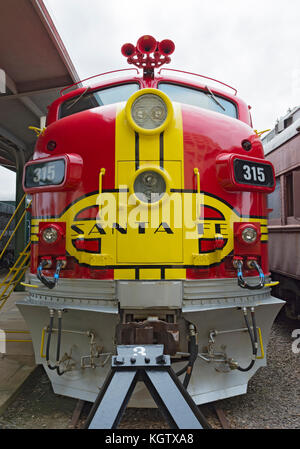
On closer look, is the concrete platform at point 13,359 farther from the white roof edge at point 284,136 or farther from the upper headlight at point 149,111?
the white roof edge at point 284,136

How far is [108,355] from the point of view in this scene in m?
2.86

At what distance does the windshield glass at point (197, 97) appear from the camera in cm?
361

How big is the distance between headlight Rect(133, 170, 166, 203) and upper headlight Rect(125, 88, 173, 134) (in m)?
0.36

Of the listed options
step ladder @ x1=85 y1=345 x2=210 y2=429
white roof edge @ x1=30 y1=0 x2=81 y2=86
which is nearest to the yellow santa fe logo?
step ladder @ x1=85 y1=345 x2=210 y2=429

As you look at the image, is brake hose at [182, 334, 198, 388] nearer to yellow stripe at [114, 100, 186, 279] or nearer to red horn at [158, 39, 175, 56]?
yellow stripe at [114, 100, 186, 279]

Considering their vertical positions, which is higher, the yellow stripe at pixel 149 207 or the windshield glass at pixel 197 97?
the windshield glass at pixel 197 97

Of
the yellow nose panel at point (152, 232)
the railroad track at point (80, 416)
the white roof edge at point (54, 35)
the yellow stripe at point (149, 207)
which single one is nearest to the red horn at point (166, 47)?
the yellow stripe at point (149, 207)

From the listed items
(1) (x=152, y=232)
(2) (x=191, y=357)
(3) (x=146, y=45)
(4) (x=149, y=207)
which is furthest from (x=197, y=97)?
(2) (x=191, y=357)

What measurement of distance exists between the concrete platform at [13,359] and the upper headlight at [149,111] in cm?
279

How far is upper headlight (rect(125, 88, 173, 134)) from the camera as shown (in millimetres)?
2863

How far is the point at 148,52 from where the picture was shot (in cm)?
339

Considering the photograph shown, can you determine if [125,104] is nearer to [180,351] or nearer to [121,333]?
[121,333]

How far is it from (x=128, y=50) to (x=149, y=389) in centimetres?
305

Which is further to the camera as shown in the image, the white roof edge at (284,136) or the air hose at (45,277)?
the white roof edge at (284,136)
